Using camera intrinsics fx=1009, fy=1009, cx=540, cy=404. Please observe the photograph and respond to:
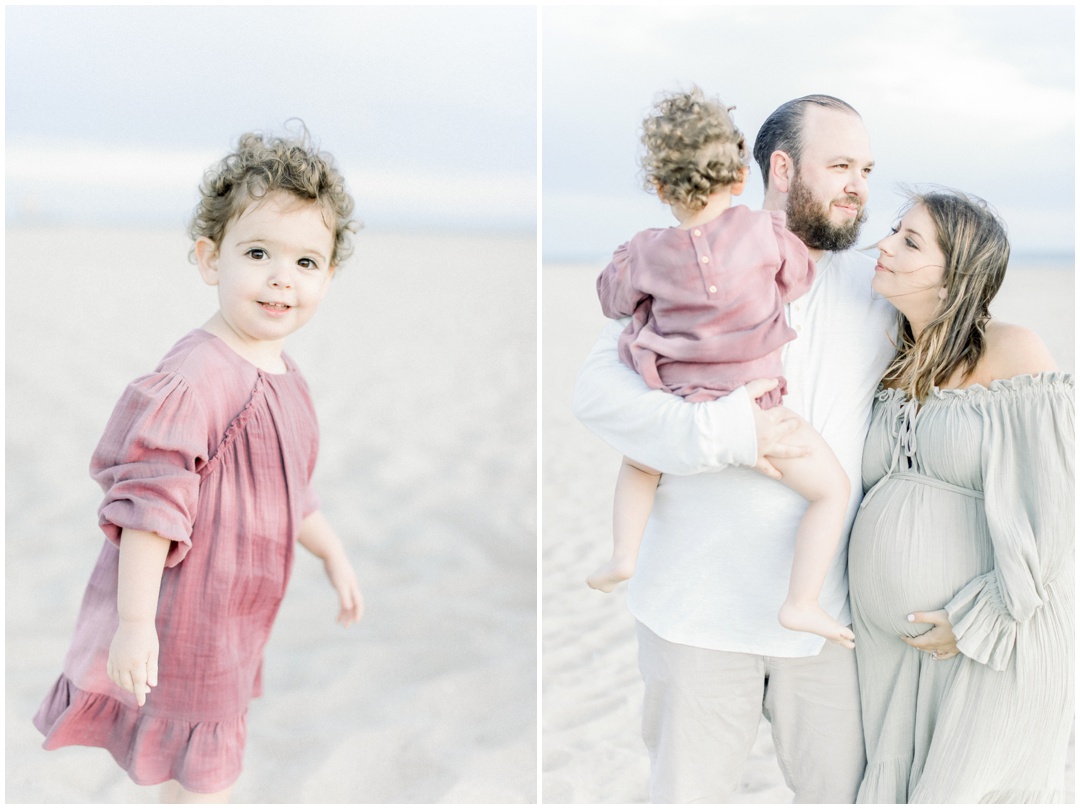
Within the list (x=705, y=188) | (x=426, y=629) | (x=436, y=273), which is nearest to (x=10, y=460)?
(x=426, y=629)

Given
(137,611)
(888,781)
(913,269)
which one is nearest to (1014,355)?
(913,269)

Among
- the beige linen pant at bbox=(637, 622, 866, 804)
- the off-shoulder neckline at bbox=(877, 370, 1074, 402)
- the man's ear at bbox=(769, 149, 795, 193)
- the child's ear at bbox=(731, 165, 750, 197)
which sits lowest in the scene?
the beige linen pant at bbox=(637, 622, 866, 804)

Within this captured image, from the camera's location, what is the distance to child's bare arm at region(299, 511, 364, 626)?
2525 mm

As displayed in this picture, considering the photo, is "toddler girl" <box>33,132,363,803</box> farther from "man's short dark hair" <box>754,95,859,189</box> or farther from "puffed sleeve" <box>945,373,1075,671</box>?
"puffed sleeve" <box>945,373,1075,671</box>

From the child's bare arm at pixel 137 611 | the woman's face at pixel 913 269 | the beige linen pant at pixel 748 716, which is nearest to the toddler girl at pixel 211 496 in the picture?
the child's bare arm at pixel 137 611

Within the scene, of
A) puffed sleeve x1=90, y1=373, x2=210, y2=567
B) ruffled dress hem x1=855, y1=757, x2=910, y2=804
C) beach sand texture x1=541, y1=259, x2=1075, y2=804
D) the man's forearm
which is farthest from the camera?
beach sand texture x1=541, y1=259, x2=1075, y2=804

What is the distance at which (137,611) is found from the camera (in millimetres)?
2047

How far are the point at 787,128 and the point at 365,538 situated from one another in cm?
492

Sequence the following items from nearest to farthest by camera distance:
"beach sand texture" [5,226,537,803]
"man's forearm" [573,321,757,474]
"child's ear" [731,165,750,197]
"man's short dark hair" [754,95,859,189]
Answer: "man's forearm" [573,321,757,474], "child's ear" [731,165,750,197], "man's short dark hair" [754,95,859,189], "beach sand texture" [5,226,537,803]

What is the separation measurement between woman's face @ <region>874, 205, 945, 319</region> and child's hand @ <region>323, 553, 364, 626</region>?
1.47m

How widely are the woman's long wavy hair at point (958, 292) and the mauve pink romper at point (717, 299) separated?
0.32m

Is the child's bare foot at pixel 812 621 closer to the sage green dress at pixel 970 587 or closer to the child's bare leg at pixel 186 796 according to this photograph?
the sage green dress at pixel 970 587

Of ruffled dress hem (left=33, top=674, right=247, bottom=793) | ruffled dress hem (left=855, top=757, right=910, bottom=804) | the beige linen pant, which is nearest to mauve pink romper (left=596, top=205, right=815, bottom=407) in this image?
the beige linen pant

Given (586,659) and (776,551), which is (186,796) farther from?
(586,659)
